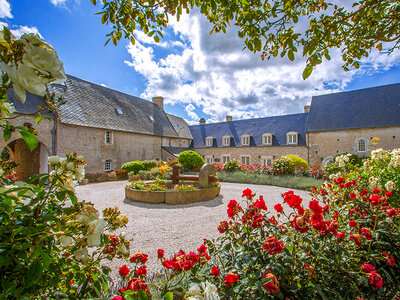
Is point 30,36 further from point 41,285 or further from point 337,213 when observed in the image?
point 337,213

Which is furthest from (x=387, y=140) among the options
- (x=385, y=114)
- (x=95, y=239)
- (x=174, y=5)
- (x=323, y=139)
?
(x=95, y=239)

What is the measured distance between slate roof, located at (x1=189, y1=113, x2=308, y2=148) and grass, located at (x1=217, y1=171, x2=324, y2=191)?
30.5 ft

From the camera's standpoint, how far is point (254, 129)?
2444 cm

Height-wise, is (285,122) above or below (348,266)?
above

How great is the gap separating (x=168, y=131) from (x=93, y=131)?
9.73 meters

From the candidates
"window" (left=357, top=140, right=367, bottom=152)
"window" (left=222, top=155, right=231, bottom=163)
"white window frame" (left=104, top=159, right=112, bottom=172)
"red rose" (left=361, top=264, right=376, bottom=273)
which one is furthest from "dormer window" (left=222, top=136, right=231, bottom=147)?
"red rose" (left=361, top=264, right=376, bottom=273)

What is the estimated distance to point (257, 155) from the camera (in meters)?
22.4

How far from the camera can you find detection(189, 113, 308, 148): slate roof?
21766 millimetres

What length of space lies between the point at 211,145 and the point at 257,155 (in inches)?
251

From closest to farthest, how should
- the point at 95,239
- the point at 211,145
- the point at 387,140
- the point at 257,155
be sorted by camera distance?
the point at 95,239
the point at 387,140
the point at 257,155
the point at 211,145

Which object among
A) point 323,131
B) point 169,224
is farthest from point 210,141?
point 169,224

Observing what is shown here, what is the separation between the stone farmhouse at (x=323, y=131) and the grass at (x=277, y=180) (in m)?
8.38

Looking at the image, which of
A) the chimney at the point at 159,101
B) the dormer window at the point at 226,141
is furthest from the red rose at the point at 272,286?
the chimney at the point at 159,101

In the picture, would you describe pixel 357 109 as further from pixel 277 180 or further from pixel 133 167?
pixel 133 167
